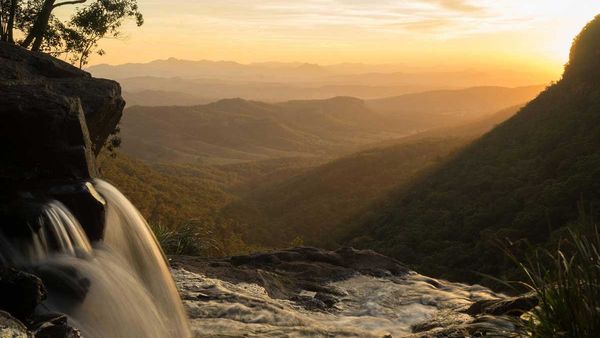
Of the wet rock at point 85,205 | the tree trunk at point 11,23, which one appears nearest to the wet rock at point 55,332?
the wet rock at point 85,205

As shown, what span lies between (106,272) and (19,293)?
6.57 feet

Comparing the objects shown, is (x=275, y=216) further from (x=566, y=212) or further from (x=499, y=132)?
(x=566, y=212)

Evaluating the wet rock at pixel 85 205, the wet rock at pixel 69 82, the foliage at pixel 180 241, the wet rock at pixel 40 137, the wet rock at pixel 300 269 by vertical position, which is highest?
Answer: the wet rock at pixel 69 82

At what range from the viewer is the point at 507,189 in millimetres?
35219

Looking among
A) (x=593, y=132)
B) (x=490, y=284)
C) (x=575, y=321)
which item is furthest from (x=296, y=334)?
(x=593, y=132)

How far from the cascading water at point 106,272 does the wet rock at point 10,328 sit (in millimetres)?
1746

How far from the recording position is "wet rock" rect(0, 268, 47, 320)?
5.63 metres

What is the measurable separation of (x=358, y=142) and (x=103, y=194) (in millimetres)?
170228

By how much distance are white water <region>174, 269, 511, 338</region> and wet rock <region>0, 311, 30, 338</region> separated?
4.45m

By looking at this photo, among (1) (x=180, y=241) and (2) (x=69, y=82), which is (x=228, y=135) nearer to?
(1) (x=180, y=241)

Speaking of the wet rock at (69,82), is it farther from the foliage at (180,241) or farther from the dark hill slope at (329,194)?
the dark hill slope at (329,194)

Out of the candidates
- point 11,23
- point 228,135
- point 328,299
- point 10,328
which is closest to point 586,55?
point 328,299

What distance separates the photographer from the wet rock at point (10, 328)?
4.59 metres

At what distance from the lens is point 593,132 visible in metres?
35.0
